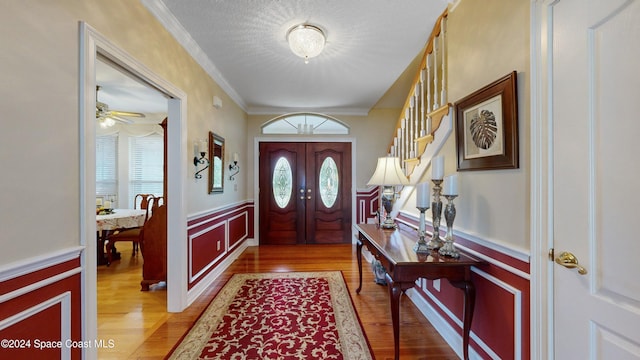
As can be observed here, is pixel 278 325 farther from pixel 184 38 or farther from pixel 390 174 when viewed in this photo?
pixel 184 38

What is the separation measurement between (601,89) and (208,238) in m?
3.32

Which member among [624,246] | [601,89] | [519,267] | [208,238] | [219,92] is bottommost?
[208,238]

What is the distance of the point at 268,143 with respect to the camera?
4.99 m

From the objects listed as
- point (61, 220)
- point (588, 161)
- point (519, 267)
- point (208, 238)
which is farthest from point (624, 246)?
point (208, 238)

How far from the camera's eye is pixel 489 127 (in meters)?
1.55

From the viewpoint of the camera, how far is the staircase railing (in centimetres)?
213

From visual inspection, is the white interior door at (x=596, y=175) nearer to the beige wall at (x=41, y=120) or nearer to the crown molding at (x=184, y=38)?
the beige wall at (x=41, y=120)

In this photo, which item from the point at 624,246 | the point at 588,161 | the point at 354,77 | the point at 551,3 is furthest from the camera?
the point at 354,77

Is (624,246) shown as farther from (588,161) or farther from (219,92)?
(219,92)

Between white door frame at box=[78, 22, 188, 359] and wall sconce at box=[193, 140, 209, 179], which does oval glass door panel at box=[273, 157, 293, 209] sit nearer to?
wall sconce at box=[193, 140, 209, 179]

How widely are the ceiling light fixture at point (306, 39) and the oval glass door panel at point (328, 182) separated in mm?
2743

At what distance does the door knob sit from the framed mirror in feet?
10.1

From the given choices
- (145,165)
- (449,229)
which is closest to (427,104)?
(449,229)

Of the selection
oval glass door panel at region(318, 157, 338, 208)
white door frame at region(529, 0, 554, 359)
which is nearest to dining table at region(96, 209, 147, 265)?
oval glass door panel at region(318, 157, 338, 208)
